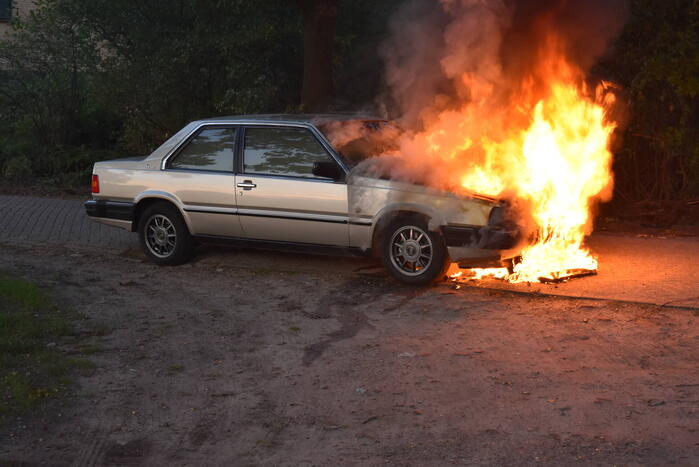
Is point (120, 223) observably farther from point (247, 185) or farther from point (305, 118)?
point (305, 118)

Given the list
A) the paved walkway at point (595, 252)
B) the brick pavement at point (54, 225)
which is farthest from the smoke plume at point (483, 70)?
the brick pavement at point (54, 225)

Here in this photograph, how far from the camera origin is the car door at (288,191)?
30.7 feet

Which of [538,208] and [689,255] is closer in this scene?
[538,208]

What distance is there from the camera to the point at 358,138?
31.9ft

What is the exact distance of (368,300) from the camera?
28.5ft

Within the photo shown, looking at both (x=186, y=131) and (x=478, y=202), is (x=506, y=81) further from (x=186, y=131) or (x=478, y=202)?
(x=186, y=131)

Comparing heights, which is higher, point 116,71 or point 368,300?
point 116,71

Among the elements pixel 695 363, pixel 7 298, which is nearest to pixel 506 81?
pixel 695 363

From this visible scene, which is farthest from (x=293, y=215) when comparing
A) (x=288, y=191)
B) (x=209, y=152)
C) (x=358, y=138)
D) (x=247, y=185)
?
(x=209, y=152)

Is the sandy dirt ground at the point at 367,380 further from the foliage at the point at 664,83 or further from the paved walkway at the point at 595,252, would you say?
the foliage at the point at 664,83

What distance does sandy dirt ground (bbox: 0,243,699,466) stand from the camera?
5.16 metres

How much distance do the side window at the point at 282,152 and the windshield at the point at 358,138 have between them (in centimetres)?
18

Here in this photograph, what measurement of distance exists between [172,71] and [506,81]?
7.36 meters

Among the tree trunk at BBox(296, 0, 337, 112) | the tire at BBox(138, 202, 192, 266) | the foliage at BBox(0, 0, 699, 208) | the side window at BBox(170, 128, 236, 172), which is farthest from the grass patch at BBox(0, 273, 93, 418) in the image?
the foliage at BBox(0, 0, 699, 208)
